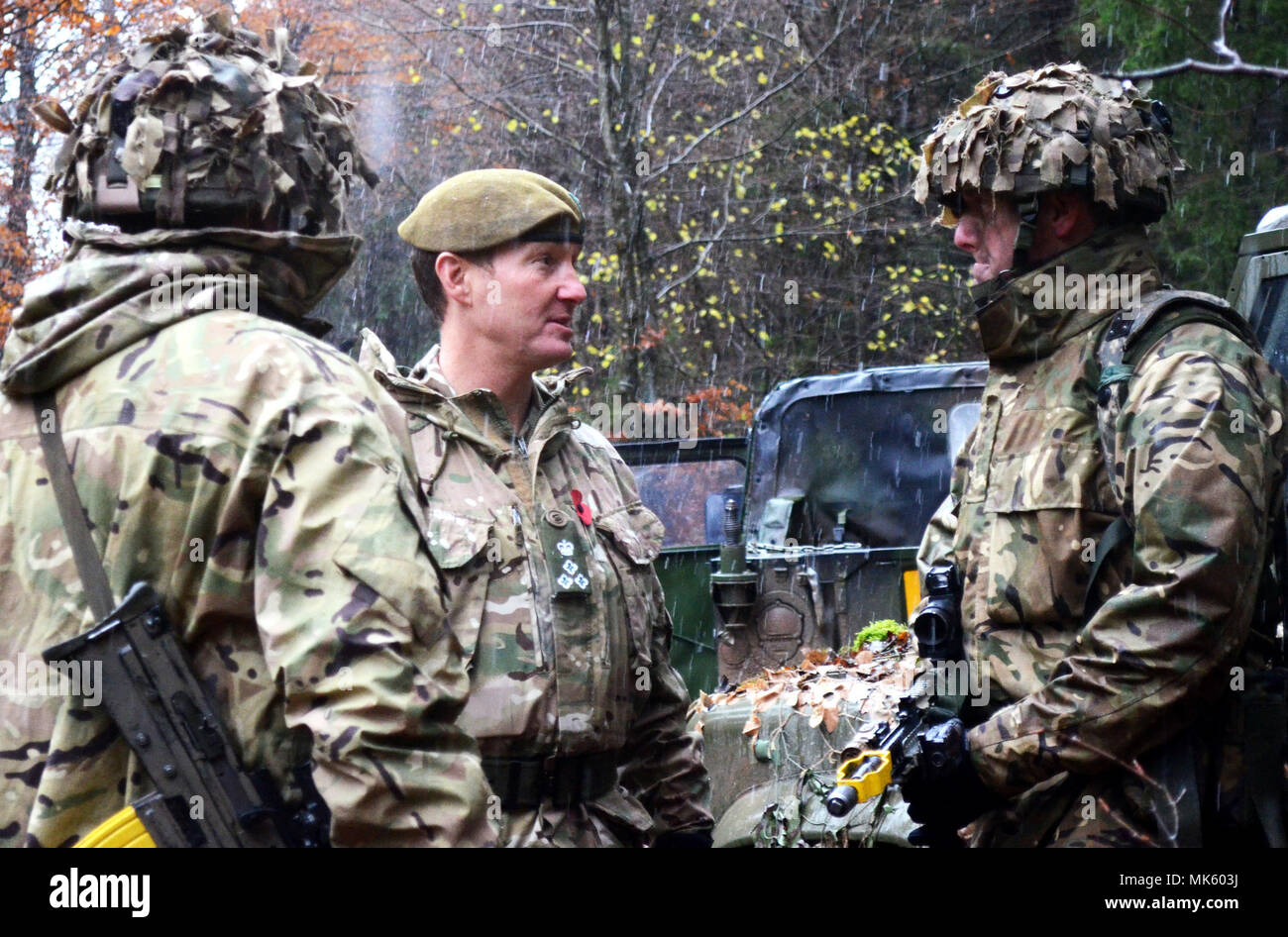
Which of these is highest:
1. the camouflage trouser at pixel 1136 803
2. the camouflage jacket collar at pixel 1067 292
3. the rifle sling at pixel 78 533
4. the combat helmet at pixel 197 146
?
the combat helmet at pixel 197 146

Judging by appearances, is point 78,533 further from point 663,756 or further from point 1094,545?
point 1094,545

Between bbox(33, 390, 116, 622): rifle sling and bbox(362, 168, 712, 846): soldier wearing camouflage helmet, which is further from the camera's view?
bbox(362, 168, 712, 846): soldier wearing camouflage helmet

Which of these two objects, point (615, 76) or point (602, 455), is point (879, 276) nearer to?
point (615, 76)

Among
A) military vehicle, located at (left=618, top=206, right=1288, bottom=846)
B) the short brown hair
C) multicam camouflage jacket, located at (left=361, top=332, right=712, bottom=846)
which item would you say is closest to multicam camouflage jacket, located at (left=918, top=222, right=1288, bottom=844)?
multicam camouflage jacket, located at (left=361, top=332, right=712, bottom=846)

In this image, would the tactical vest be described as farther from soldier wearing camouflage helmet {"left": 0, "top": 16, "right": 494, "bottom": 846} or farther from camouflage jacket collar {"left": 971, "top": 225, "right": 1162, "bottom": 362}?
soldier wearing camouflage helmet {"left": 0, "top": 16, "right": 494, "bottom": 846}

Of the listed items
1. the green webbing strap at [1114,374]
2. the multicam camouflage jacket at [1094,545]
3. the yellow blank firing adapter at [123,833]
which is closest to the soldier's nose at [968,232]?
the multicam camouflage jacket at [1094,545]

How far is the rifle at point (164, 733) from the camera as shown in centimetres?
202

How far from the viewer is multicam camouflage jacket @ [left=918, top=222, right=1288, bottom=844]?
9.27 ft

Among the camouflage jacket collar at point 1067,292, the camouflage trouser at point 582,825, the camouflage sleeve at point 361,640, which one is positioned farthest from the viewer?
the camouflage jacket collar at point 1067,292

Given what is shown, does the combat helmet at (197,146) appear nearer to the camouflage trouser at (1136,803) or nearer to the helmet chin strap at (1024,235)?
the helmet chin strap at (1024,235)

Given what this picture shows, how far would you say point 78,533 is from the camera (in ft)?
6.76

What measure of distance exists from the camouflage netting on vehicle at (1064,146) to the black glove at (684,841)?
65.3 inches
